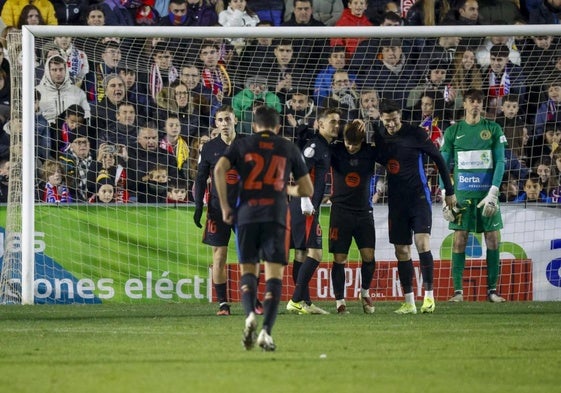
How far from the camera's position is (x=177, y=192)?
1591 cm

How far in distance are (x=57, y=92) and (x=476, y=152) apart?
211 inches

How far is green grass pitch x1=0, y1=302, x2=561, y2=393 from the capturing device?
7.79 m

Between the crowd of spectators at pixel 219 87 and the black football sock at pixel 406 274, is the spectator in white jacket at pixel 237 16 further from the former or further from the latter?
the black football sock at pixel 406 274

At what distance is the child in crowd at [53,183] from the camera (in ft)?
50.9

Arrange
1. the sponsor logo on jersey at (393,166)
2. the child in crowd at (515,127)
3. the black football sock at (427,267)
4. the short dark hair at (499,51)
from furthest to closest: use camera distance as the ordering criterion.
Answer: the short dark hair at (499,51)
the child in crowd at (515,127)
the black football sock at (427,267)
the sponsor logo on jersey at (393,166)

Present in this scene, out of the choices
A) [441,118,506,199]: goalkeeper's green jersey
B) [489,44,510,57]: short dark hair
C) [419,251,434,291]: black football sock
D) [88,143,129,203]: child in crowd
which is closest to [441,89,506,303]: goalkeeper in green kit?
[441,118,506,199]: goalkeeper's green jersey

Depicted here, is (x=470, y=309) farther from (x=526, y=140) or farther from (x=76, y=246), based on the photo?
(x=76, y=246)

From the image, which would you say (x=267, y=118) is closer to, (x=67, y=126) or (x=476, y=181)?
(x=476, y=181)

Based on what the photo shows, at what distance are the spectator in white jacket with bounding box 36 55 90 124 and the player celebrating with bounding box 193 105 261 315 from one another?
10.6 ft

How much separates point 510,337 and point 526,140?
6412 millimetres

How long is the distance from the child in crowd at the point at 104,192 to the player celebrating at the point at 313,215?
3028 mm

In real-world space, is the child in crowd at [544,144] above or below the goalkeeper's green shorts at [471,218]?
above

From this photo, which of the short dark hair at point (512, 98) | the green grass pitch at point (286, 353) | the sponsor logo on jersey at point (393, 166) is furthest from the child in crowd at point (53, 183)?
the short dark hair at point (512, 98)

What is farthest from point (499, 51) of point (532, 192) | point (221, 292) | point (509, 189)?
point (221, 292)
